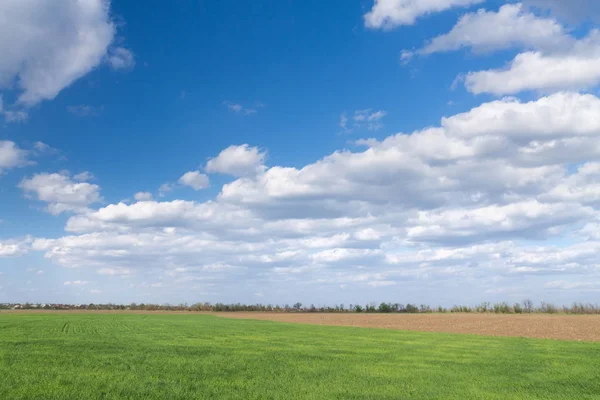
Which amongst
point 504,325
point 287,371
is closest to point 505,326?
point 504,325

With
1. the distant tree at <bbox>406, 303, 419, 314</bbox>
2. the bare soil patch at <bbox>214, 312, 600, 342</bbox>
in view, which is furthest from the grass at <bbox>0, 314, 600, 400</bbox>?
the distant tree at <bbox>406, 303, 419, 314</bbox>

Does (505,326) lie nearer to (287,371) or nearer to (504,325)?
(504,325)

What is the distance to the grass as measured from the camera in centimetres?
1134

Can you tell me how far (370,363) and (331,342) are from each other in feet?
25.6

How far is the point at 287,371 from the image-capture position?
14.4 meters

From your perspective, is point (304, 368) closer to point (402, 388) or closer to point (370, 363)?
point (370, 363)

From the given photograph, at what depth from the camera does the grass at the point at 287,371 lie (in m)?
11.3

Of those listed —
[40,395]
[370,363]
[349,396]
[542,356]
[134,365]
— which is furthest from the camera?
[542,356]

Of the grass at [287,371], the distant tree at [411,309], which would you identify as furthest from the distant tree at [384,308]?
the grass at [287,371]

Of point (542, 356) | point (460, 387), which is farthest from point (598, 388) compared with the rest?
point (542, 356)

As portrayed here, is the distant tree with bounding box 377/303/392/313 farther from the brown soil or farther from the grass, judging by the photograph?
the grass

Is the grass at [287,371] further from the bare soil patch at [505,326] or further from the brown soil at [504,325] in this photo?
the bare soil patch at [505,326]

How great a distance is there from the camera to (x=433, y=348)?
70.2 ft

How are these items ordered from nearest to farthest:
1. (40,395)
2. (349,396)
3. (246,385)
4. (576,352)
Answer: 1. (40,395)
2. (349,396)
3. (246,385)
4. (576,352)
